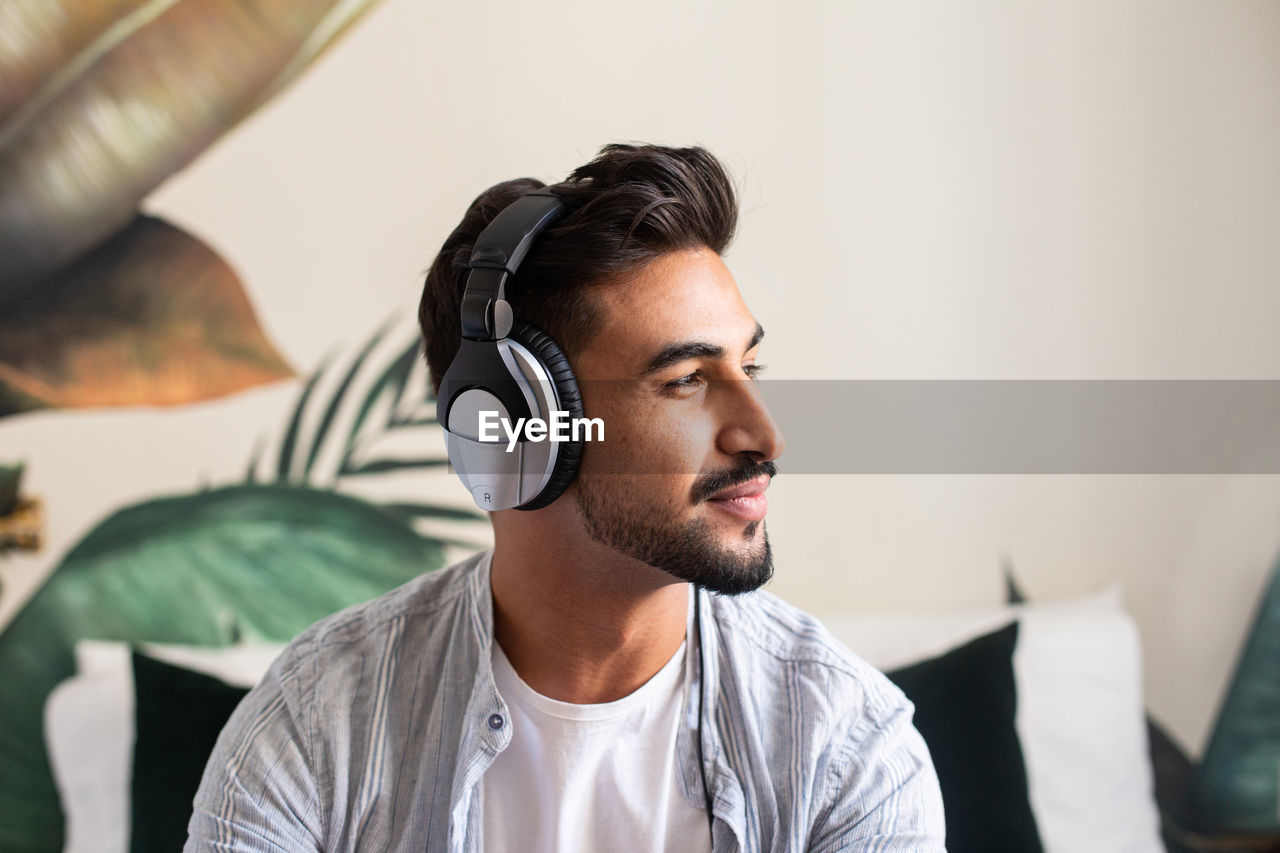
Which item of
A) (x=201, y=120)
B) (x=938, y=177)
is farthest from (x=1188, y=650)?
(x=201, y=120)

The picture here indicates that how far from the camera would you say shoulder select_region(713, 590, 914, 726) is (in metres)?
1.01

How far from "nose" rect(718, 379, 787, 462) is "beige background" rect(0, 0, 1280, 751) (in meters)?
0.67

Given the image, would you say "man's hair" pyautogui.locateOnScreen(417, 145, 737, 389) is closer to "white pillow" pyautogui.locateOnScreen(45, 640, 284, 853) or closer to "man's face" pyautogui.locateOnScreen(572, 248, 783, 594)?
"man's face" pyautogui.locateOnScreen(572, 248, 783, 594)

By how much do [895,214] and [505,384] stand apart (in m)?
0.94

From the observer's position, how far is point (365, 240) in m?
1.62

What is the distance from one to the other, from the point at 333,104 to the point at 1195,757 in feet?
5.88

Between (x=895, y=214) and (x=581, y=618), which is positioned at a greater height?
(x=895, y=214)

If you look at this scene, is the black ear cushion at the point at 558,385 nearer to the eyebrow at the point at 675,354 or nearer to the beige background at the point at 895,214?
the eyebrow at the point at 675,354

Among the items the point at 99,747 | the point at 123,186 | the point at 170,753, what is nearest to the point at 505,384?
the point at 170,753

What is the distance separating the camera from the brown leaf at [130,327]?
1626mm

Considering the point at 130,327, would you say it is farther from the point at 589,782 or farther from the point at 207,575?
the point at 589,782

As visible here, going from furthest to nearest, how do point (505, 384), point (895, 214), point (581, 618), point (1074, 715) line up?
point (895, 214)
point (1074, 715)
point (581, 618)
point (505, 384)

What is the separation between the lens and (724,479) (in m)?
0.94

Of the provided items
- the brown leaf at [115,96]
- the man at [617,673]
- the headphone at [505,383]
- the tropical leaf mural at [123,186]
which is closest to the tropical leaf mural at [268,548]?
the tropical leaf mural at [123,186]
